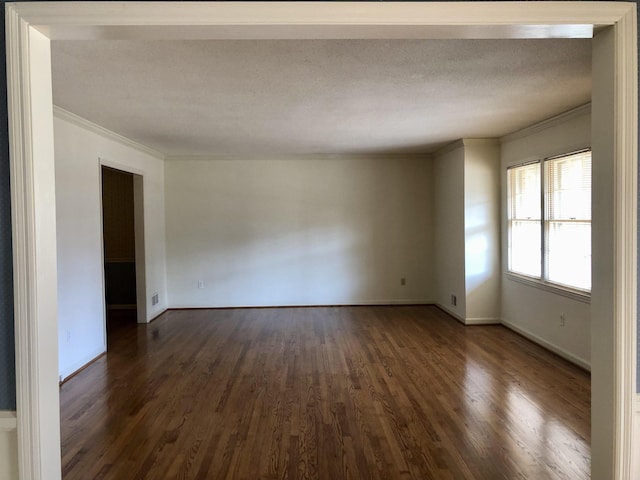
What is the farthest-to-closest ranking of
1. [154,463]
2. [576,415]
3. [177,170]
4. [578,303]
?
[177,170] → [578,303] → [576,415] → [154,463]

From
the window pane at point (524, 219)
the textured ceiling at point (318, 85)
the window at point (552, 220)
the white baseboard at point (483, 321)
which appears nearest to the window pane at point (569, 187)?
the window at point (552, 220)

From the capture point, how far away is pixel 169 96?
351 cm

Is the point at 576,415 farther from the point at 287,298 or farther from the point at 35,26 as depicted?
the point at 287,298

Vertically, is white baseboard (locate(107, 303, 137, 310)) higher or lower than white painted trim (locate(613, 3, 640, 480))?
lower

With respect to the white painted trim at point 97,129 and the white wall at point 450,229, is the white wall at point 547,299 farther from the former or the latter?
the white painted trim at point 97,129

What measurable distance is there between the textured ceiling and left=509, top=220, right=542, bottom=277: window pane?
1191mm

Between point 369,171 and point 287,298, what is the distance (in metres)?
2.53

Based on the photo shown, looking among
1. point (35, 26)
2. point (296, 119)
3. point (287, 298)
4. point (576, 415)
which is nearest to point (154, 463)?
point (35, 26)

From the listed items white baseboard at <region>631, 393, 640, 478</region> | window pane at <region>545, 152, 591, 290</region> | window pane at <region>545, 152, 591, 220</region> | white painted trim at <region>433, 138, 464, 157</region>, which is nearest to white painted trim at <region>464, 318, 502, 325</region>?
window pane at <region>545, 152, 591, 290</region>

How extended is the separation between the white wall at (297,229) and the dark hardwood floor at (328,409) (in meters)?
1.79

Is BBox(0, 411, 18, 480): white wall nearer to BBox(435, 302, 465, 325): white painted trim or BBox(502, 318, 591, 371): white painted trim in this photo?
BBox(502, 318, 591, 371): white painted trim

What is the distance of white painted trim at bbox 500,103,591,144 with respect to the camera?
4012 mm

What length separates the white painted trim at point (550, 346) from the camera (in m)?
4.12

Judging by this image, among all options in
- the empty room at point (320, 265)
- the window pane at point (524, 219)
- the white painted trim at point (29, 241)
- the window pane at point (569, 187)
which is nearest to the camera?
the white painted trim at point (29, 241)
